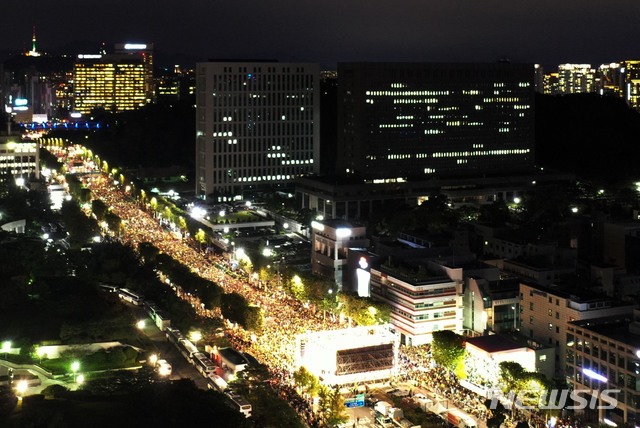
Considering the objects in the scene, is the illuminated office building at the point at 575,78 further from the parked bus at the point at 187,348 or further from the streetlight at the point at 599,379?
the parked bus at the point at 187,348

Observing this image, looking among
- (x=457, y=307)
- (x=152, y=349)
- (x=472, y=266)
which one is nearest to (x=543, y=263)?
(x=472, y=266)

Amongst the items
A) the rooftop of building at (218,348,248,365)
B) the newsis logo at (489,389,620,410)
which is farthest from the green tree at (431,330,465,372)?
the rooftop of building at (218,348,248,365)

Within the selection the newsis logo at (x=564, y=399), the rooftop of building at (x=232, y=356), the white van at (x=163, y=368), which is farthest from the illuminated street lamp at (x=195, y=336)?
the newsis logo at (x=564, y=399)

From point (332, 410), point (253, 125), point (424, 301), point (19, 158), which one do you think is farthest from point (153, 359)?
point (19, 158)

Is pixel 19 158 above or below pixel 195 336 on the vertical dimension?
above

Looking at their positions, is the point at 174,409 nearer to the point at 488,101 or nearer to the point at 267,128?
the point at 267,128

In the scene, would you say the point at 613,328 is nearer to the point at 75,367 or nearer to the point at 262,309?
the point at 262,309
